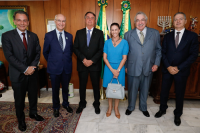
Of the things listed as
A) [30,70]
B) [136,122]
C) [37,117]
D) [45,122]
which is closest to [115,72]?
[136,122]

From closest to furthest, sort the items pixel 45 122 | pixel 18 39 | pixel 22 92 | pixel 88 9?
pixel 18 39
pixel 22 92
pixel 45 122
pixel 88 9

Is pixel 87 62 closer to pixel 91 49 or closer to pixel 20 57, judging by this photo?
pixel 91 49

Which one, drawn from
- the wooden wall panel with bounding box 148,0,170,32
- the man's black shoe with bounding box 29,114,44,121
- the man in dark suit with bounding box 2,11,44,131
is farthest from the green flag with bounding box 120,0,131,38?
the man's black shoe with bounding box 29,114,44,121

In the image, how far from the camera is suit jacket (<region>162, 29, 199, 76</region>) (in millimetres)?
2133

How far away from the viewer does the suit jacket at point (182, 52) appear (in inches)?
84.0

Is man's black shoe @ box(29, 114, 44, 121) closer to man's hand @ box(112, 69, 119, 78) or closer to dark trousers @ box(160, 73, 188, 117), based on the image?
man's hand @ box(112, 69, 119, 78)

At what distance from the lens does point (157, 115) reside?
2.46 meters

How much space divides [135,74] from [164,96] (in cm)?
71

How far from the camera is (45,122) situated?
2.29 m

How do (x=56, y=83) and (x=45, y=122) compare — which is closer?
(x=45, y=122)

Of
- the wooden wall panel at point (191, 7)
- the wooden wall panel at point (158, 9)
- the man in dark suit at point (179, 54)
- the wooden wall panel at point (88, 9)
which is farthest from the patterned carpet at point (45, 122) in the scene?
the wooden wall panel at point (191, 7)

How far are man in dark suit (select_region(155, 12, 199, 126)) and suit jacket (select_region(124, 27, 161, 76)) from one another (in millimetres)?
177

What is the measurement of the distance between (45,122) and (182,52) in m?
2.65

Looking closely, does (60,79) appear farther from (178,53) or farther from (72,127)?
(178,53)
